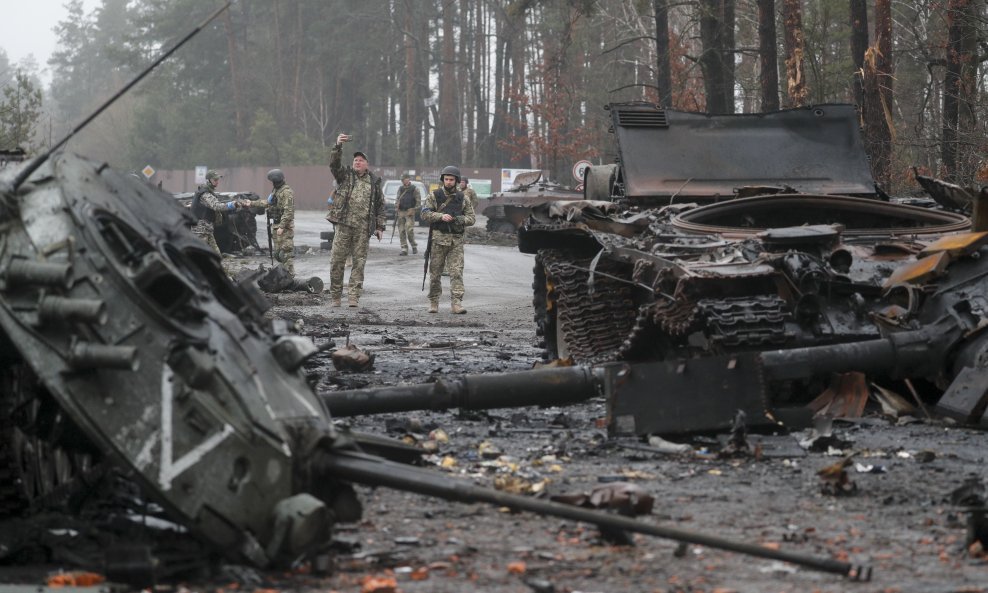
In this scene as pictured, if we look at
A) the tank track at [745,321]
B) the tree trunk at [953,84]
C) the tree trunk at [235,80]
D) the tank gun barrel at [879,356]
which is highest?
the tree trunk at [235,80]

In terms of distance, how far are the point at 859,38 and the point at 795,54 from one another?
1.03m

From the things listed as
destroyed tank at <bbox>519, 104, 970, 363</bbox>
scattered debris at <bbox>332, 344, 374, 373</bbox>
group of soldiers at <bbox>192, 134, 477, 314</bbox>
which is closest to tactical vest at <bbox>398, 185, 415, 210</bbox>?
group of soldiers at <bbox>192, 134, 477, 314</bbox>

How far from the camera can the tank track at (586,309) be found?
11.2m

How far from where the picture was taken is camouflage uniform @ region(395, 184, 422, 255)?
30500 millimetres

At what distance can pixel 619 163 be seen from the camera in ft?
41.3

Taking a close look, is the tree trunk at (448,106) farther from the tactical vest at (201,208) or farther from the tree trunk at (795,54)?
the tree trunk at (795,54)

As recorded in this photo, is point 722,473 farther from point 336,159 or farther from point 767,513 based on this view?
point 336,159

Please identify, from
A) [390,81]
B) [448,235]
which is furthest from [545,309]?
[390,81]

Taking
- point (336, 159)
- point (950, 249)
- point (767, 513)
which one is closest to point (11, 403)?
point (767, 513)

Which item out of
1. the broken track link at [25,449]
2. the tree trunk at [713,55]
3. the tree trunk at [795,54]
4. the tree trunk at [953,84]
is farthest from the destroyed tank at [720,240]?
the tree trunk at [713,55]

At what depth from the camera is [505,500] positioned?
4.96 m

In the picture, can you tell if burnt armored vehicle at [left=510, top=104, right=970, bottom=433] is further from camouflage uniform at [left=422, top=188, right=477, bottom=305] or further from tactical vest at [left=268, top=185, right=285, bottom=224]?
tactical vest at [left=268, top=185, right=285, bottom=224]

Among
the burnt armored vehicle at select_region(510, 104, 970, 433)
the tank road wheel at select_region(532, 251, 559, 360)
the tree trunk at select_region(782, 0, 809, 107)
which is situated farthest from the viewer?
the tree trunk at select_region(782, 0, 809, 107)

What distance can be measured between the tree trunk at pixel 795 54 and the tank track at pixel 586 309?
36.3ft
